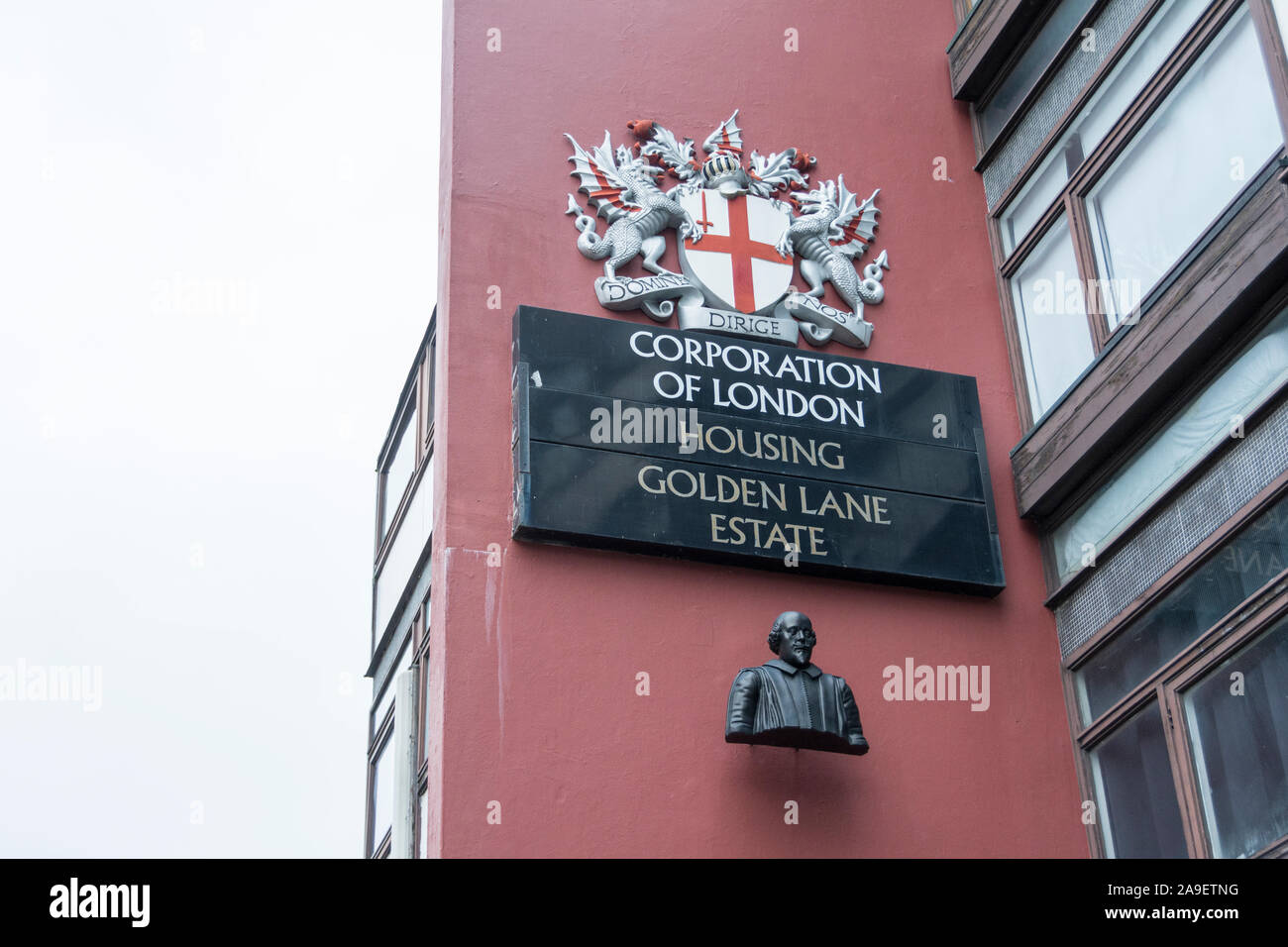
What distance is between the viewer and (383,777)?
13.6 meters

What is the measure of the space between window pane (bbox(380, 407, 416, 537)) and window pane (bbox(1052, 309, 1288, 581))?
535 cm

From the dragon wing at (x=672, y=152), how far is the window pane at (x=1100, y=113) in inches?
90.9

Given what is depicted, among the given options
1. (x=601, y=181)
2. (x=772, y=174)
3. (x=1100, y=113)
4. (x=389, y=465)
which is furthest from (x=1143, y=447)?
(x=389, y=465)

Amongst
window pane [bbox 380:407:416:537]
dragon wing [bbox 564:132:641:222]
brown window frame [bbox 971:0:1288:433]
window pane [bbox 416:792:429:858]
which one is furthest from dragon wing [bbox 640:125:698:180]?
window pane [bbox 416:792:429:858]

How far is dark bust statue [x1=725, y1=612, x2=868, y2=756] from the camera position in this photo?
9727 millimetres

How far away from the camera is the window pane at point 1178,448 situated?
377 inches

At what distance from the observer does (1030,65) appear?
12.6m

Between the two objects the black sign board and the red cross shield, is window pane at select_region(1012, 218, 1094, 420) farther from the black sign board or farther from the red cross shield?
the red cross shield

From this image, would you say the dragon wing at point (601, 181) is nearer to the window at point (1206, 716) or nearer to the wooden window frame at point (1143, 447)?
the wooden window frame at point (1143, 447)

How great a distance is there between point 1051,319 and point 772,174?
2203 millimetres

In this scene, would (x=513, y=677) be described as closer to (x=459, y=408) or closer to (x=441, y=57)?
(x=459, y=408)

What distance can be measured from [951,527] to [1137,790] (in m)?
2.00

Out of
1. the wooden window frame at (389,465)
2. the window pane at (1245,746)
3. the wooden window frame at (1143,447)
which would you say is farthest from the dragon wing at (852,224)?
the window pane at (1245,746)

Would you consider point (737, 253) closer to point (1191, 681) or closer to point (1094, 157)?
point (1094, 157)
